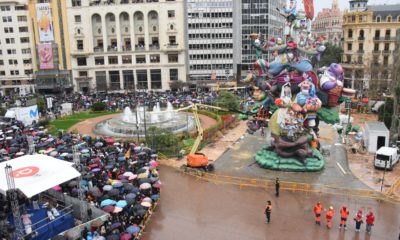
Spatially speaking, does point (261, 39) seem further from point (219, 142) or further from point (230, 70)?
point (230, 70)


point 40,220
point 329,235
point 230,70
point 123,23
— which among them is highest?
point 123,23

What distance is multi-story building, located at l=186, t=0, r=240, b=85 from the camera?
269ft

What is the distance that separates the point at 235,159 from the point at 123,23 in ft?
185

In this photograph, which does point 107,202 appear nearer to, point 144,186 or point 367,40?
point 144,186

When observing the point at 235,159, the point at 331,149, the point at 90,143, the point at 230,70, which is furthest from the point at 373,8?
the point at 90,143

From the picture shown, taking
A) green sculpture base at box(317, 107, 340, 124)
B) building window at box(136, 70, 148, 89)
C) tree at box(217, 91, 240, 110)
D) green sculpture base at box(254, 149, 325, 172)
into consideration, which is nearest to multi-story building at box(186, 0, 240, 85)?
building window at box(136, 70, 148, 89)

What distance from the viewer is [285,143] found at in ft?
98.0

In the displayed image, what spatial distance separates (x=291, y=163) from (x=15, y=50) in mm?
72336

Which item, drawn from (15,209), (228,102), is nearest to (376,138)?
(228,102)

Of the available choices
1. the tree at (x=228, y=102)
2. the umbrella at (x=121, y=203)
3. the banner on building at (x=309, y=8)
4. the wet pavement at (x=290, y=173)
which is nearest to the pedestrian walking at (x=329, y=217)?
the wet pavement at (x=290, y=173)

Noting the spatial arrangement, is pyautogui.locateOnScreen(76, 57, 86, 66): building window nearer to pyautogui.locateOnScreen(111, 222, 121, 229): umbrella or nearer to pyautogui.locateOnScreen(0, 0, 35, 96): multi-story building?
pyautogui.locateOnScreen(0, 0, 35, 96): multi-story building

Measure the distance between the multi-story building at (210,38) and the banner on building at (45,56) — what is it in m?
28.9

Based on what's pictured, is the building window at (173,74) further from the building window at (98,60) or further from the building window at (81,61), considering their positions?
the building window at (81,61)

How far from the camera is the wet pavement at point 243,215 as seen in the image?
2059cm
